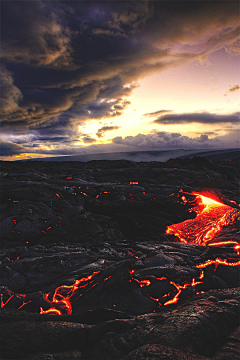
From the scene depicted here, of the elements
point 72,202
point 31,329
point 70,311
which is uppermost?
point 72,202

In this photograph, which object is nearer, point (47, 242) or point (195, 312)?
point (195, 312)

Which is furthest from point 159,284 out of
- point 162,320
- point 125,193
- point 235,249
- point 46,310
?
point 125,193

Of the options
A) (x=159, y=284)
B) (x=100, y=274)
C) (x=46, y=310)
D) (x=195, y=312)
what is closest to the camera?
(x=195, y=312)

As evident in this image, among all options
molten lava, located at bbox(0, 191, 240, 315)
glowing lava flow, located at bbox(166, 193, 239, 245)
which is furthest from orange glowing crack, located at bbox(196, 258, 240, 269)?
glowing lava flow, located at bbox(166, 193, 239, 245)

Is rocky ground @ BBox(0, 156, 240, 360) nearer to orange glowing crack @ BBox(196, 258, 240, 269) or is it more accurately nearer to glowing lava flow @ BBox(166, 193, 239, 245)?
orange glowing crack @ BBox(196, 258, 240, 269)

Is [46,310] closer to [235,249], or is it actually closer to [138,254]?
[138,254]

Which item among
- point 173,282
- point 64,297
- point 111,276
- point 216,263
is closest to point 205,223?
point 216,263

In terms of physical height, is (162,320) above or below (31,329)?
below

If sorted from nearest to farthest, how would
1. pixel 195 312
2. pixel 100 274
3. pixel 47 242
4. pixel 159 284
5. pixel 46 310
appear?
pixel 195 312 → pixel 46 310 → pixel 159 284 → pixel 100 274 → pixel 47 242
